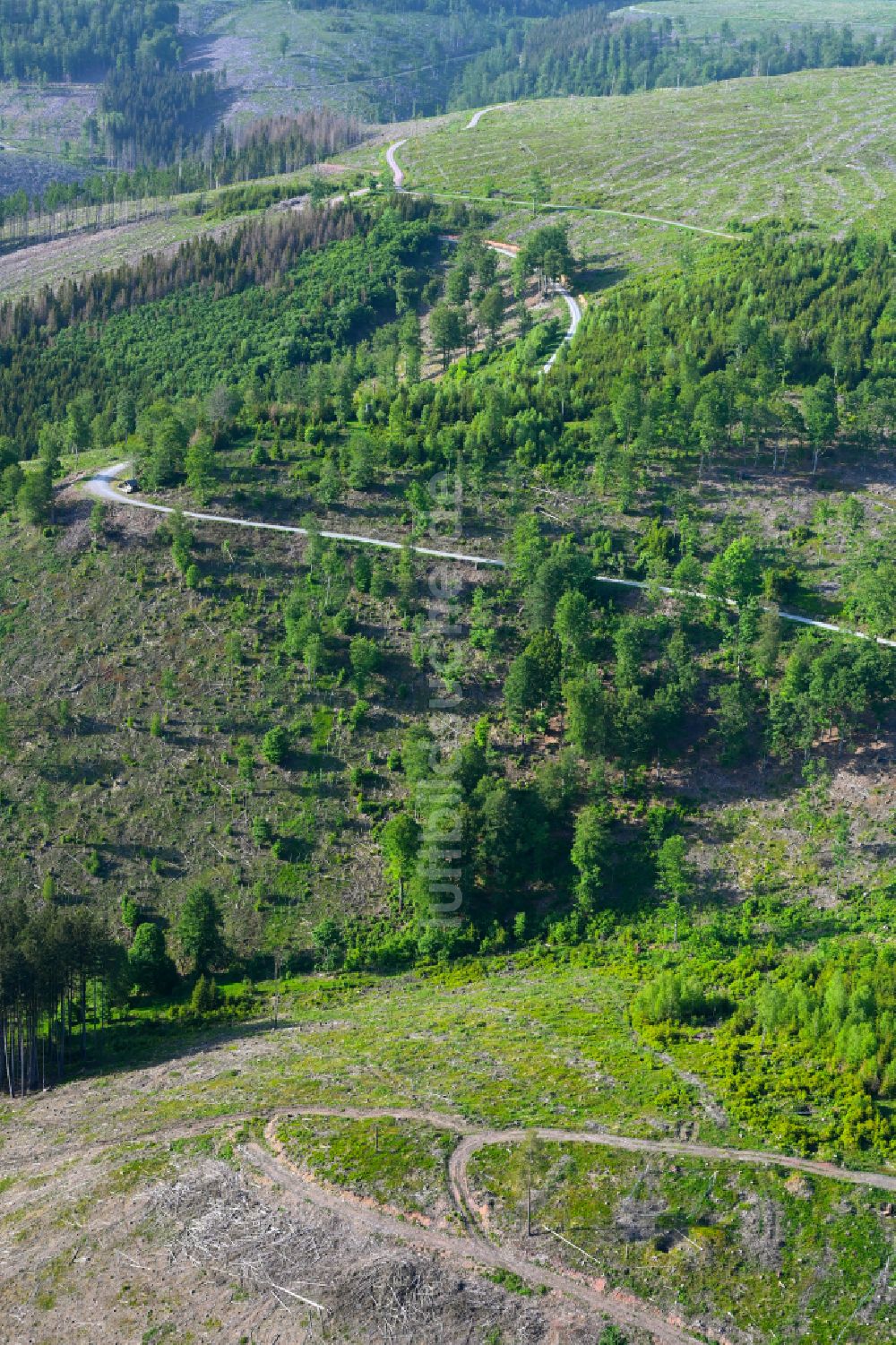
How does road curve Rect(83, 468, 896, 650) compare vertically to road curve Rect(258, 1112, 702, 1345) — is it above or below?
above

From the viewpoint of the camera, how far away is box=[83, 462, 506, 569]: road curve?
121000mm

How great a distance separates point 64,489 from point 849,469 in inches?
3393

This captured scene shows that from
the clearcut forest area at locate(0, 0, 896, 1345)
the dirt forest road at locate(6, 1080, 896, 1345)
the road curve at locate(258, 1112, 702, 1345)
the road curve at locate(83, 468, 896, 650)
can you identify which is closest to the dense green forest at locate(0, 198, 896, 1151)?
the clearcut forest area at locate(0, 0, 896, 1345)

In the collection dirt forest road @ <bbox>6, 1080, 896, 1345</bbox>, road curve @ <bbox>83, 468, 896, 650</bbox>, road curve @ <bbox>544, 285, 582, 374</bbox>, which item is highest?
road curve @ <bbox>544, 285, 582, 374</bbox>

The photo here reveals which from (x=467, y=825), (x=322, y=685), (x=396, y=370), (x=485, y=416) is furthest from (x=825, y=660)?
(x=396, y=370)

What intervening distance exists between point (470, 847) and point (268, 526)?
46.7m

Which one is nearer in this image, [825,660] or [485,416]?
[825,660]

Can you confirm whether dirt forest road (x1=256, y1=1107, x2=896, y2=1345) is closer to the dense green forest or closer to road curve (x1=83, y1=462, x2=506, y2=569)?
the dense green forest

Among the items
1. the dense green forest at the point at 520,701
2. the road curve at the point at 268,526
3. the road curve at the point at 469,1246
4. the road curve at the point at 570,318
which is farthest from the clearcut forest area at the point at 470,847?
the road curve at the point at 570,318

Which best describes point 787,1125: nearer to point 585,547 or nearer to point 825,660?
point 825,660

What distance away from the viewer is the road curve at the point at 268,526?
397ft

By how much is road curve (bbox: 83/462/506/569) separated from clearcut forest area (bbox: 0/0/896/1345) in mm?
556

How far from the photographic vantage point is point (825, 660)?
98.9 metres

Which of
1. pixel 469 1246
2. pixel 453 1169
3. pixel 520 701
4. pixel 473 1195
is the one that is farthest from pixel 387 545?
pixel 469 1246
